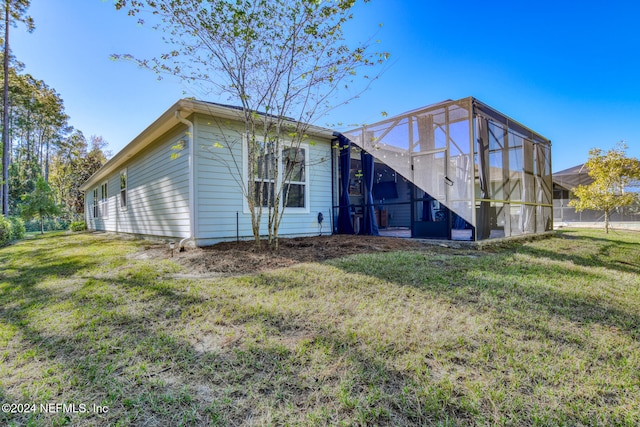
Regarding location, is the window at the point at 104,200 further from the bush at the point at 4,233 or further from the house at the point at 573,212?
the house at the point at 573,212

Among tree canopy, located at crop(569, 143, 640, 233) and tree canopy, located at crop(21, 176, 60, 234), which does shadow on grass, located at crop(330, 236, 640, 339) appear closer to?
tree canopy, located at crop(569, 143, 640, 233)

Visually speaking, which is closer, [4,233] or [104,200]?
[4,233]

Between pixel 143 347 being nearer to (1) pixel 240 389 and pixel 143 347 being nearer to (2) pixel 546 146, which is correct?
(1) pixel 240 389

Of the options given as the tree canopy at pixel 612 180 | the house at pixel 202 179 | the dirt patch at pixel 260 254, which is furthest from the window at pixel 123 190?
the tree canopy at pixel 612 180

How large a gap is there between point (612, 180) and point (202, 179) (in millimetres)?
12735

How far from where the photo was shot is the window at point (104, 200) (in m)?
12.6

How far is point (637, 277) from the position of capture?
3.39m

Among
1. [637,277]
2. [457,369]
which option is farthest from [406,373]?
[637,277]

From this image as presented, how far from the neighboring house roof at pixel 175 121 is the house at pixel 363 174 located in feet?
0.09

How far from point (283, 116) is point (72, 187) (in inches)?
1134

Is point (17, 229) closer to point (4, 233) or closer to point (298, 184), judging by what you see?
point (4, 233)

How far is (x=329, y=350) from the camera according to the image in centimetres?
170

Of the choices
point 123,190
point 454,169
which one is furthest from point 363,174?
point 123,190

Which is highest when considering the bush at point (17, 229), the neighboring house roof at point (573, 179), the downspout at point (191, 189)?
the neighboring house roof at point (573, 179)
